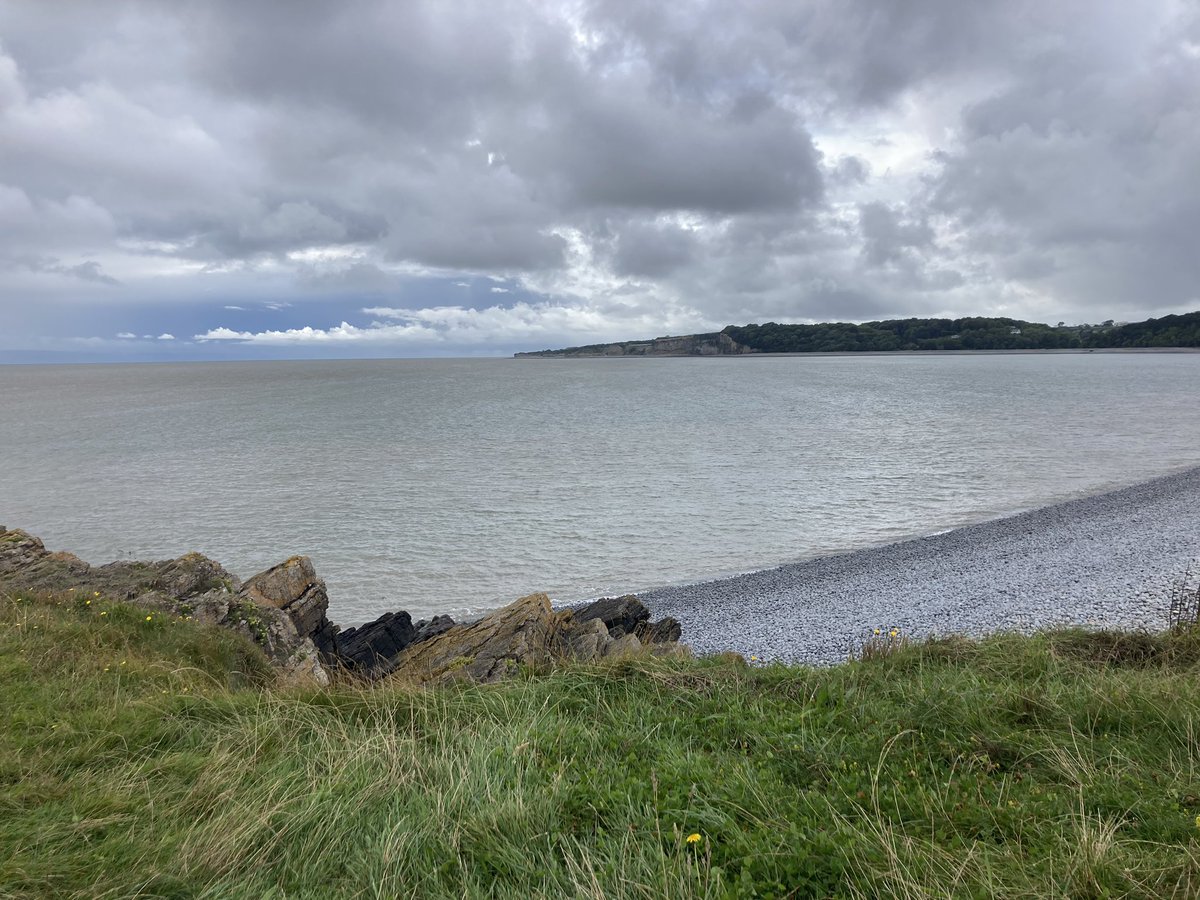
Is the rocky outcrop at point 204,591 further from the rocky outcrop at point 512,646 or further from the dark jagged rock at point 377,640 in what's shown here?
the rocky outcrop at point 512,646

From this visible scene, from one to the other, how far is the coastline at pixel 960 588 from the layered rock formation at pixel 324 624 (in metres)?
2.91

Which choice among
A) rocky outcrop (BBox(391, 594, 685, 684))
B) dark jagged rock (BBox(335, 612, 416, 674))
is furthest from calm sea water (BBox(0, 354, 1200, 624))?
rocky outcrop (BBox(391, 594, 685, 684))

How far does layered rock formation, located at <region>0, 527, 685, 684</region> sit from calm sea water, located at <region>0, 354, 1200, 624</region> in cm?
484

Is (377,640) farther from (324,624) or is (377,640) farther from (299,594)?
(299,594)

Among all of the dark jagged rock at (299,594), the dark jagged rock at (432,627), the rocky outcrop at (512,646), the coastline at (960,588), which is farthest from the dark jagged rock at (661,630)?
the dark jagged rock at (299,594)

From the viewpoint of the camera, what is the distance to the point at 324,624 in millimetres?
12664

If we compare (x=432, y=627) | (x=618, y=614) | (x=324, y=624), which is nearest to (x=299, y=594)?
(x=324, y=624)

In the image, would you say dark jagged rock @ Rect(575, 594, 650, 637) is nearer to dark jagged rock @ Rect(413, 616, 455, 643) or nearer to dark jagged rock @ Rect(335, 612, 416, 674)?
dark jagged rock @ Rect(413, 616, 455, 643)

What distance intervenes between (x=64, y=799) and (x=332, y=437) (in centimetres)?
5036

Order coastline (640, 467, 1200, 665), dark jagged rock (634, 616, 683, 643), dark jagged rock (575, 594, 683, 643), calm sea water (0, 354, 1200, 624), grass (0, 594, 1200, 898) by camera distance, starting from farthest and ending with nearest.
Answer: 1. calm sea water (0, 354, 1200, 624)
2. coastline (640, 467, 1200, 665)
3. dark jagged rock (575, 594, 683, 643)
4. dark jagged rock (634, 616, 683, 643)
5. grass (0, 594, 1200, 898)

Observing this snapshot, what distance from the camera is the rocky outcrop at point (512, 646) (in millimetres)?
7965

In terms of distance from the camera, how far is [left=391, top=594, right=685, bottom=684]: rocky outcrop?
26.1 feet

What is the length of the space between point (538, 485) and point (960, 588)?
2082cm

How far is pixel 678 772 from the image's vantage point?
424 cm
